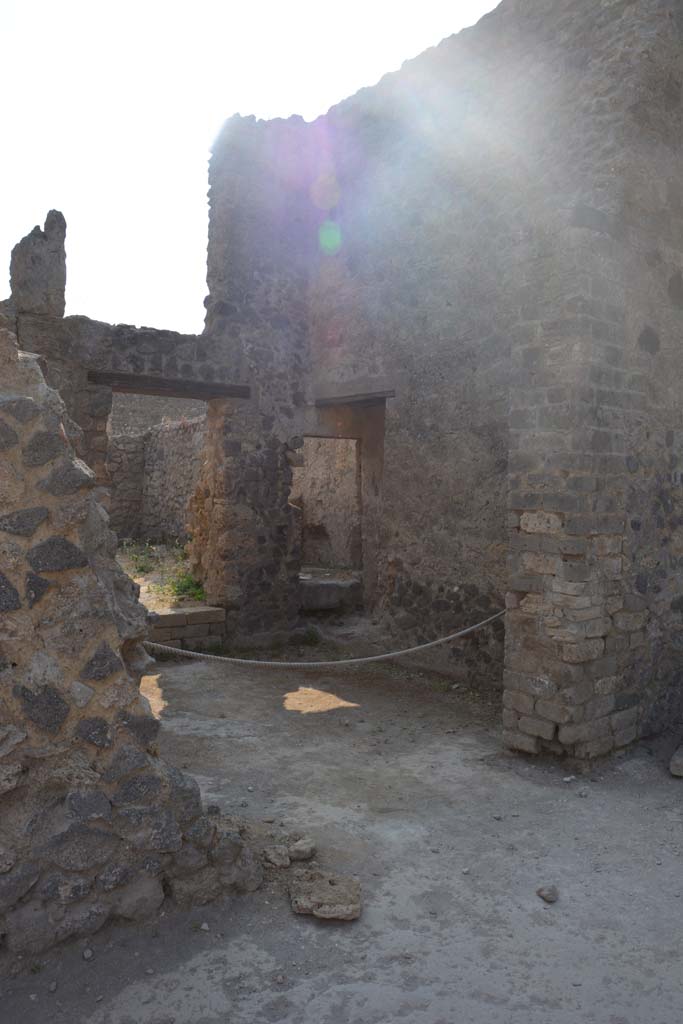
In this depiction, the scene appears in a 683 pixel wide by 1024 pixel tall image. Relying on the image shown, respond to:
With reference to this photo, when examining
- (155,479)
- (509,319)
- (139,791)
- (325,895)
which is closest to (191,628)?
(509,319)

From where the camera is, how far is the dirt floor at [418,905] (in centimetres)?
253

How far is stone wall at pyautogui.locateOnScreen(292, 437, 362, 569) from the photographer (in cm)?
1101

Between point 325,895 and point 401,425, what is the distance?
4861 mm

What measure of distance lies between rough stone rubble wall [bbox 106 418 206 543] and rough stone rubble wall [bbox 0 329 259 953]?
1086 centimetres

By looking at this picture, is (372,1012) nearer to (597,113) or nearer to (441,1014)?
(441,1014)

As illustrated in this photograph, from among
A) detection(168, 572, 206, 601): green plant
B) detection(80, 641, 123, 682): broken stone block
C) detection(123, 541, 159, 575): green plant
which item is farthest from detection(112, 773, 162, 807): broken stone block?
detection(123, 541, 159, 575): green plant

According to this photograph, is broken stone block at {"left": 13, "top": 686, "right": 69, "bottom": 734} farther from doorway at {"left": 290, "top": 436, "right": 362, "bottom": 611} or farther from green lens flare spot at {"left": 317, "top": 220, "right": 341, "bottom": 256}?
doorway at {"left": 290, "top": 436, "right": 362, "bottom": 611}

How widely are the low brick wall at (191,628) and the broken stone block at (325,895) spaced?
15.0 ft

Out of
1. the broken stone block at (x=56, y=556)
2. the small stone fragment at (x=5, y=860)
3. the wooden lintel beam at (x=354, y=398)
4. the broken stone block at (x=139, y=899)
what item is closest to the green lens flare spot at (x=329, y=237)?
the wooden lintel beam at (x=354, y=398)

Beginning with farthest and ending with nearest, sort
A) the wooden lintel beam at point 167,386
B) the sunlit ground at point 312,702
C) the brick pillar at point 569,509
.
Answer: the wooden lintel beam at point 167,386
the sunlit ground at point 312,702
the brick pillar at point 569,509

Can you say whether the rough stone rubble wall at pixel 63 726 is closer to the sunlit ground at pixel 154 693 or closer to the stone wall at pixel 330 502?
the sunlit ground at pixel 154 693

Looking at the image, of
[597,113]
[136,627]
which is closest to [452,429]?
[597,113]

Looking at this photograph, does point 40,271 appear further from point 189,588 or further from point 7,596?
point 7,596

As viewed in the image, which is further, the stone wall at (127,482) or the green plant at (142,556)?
the stone wall at (127,482)
